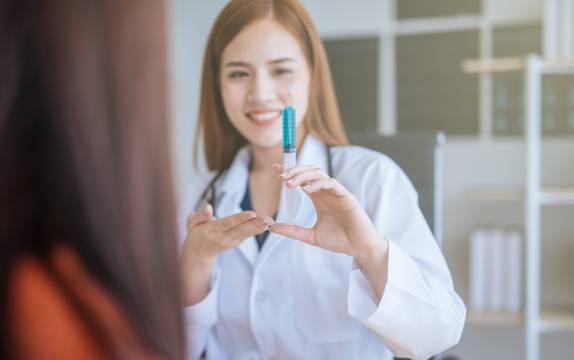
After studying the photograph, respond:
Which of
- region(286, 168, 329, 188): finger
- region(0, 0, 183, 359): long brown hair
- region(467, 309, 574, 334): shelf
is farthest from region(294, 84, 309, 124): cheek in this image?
region(467, 309, 574, 334): shelf

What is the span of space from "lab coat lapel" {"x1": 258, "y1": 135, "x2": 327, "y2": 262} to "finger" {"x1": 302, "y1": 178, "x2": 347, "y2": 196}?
0.07m

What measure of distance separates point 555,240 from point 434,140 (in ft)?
3.42

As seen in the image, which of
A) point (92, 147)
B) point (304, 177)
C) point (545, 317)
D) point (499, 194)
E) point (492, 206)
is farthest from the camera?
point (492, 206)

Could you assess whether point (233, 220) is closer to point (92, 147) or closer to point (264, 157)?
point (264, 157)

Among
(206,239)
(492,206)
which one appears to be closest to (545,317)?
(492,206)

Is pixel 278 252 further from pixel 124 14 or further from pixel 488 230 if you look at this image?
pixel 488 230

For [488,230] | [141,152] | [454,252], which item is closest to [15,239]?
[141,152]

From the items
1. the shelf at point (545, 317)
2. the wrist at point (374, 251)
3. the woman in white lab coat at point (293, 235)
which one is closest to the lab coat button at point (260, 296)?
the woman in white lab coat at point (293, 235)

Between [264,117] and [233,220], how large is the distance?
A: 0.11 metres

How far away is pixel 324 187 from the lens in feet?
1.63

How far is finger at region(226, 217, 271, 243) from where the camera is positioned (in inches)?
21.6

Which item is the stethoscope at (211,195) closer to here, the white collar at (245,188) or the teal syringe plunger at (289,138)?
the white collar at (245,188)

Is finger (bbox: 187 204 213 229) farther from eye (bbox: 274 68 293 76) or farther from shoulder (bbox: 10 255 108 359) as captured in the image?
shoulder (bbox: 10 255 108 359)

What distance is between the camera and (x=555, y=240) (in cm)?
157
